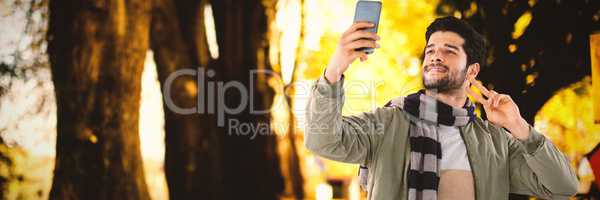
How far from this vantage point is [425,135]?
1904 mm

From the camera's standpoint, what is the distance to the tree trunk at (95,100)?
304 centimetres

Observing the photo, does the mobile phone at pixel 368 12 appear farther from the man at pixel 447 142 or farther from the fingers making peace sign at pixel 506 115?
the fingers making peace sign at pixel 506 115

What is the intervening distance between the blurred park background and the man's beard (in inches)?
45.8

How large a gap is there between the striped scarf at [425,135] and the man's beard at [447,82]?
0.04 meters

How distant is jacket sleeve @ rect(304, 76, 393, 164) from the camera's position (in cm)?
155

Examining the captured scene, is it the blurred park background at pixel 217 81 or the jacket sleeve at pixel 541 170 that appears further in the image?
the blurred park background at pixel 217 81

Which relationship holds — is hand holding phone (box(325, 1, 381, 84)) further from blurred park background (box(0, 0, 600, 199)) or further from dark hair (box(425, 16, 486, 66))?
blurred park background (box(0, 0, 600, 199))

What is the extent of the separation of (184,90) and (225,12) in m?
0.44

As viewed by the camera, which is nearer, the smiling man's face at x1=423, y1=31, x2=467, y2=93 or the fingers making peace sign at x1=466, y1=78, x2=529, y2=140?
the fingers making peace sign at x1=466, y1=78, x2=529, y2=140

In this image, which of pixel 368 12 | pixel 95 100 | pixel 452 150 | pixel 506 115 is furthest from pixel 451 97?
pixel 95 100

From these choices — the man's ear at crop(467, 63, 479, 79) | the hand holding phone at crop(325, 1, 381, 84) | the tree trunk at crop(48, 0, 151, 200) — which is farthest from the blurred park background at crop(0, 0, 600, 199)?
the hand holding phone at crop(325, 1, 381, 84)

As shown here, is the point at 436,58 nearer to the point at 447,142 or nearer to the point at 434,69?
the point at 434,69

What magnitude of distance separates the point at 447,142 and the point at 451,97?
18 cm

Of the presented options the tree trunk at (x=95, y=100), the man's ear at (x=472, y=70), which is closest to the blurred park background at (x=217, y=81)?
the tree trunk at (x=95, y=100)
